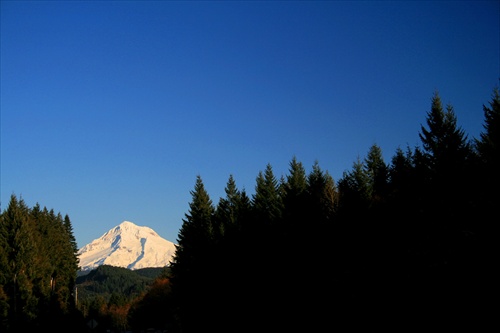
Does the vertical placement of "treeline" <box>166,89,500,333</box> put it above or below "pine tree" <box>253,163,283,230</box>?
below

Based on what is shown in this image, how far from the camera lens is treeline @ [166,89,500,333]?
2303 cm

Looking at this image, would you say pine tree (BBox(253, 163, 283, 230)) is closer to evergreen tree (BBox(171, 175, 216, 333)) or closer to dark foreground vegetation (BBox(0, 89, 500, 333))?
dark foreground vegetation (BBox(0, 89, 500, 333))

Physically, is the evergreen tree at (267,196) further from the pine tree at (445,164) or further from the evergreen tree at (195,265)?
the pine tree at (445,164)

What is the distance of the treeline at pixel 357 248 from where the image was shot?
75.6 feet

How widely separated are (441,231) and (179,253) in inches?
1188

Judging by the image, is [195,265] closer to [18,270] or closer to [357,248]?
[18,270]

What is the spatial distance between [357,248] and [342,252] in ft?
3.84

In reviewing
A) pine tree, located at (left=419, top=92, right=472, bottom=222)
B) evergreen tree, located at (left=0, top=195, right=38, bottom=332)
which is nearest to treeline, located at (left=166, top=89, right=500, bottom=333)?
pine tree, located at (left=419, top=92, right=472, bottom=222)

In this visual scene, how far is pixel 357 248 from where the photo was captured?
31.5 m

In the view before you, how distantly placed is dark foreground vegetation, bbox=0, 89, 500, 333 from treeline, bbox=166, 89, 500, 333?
79 mm

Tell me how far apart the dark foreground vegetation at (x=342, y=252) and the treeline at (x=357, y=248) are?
79mm

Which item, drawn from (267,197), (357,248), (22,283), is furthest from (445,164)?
(22,283)

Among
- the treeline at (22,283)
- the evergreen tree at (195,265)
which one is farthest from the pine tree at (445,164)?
the treeline at (22,283)

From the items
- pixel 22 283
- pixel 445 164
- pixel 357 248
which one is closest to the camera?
pixel 445 164
